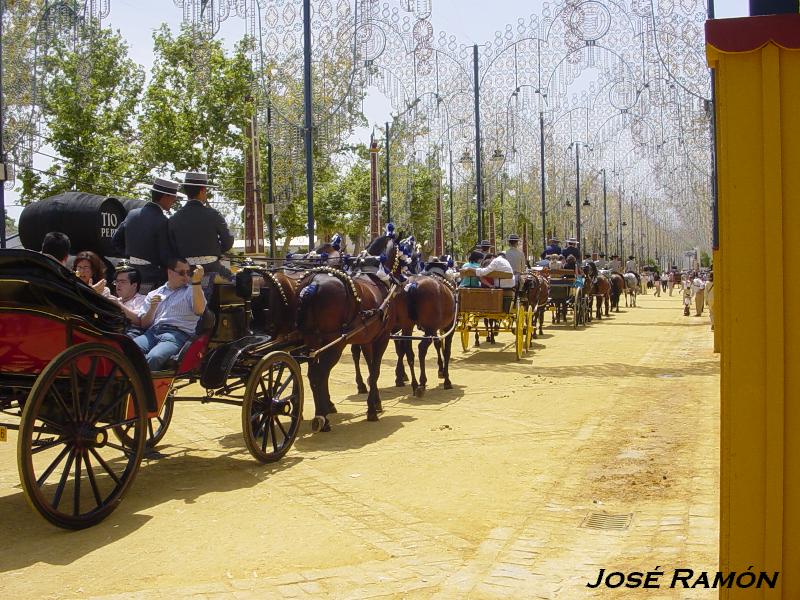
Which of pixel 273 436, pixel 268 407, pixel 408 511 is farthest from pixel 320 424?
pixel 408 511

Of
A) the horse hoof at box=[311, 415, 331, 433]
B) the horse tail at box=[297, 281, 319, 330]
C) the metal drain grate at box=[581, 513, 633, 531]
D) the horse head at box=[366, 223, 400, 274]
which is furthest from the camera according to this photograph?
the horse head at box=[366, 223, 400, 274]

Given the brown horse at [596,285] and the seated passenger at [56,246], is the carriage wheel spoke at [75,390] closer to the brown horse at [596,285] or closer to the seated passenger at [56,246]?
the seated passenger at [56,246]

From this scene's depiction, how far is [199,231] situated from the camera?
7000 mm

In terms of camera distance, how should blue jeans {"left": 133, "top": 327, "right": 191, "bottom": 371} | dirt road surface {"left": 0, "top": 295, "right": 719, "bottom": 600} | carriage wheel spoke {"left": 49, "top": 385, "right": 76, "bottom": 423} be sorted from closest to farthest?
dirt road surface {"left": 0, "top": 295, "right": 719, "bottom": 600}
carriage wheel spoke {"left": 49, "top": 385, "right": 76, "bottom": 423}
blue jeans {"left": 133, "top": 327, "right": 191, "bottom": 371}

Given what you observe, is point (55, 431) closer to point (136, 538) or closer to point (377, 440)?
point (136, 538)

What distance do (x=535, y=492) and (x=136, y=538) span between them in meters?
2.78

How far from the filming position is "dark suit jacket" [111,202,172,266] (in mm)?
7051

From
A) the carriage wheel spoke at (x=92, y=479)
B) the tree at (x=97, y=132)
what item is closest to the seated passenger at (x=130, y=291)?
the carriage wheel spoke at (x=92, y=479)

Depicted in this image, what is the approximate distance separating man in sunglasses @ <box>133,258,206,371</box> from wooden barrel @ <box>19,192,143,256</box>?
17.9ft

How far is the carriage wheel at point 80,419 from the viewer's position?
502 cm

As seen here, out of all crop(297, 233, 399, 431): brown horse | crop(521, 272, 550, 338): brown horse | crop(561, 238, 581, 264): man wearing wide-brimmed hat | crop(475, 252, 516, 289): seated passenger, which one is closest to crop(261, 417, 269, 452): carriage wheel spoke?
crop(297, 233, 399, 431): brown horse

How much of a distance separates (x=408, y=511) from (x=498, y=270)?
904 centimetres

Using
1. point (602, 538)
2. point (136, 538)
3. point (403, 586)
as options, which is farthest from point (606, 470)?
point (136, 538)

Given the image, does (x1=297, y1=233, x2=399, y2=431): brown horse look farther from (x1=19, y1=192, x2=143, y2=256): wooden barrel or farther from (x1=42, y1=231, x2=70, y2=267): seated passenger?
(x1=19, y1=192, x2=143, y2=256): wooden barrel
